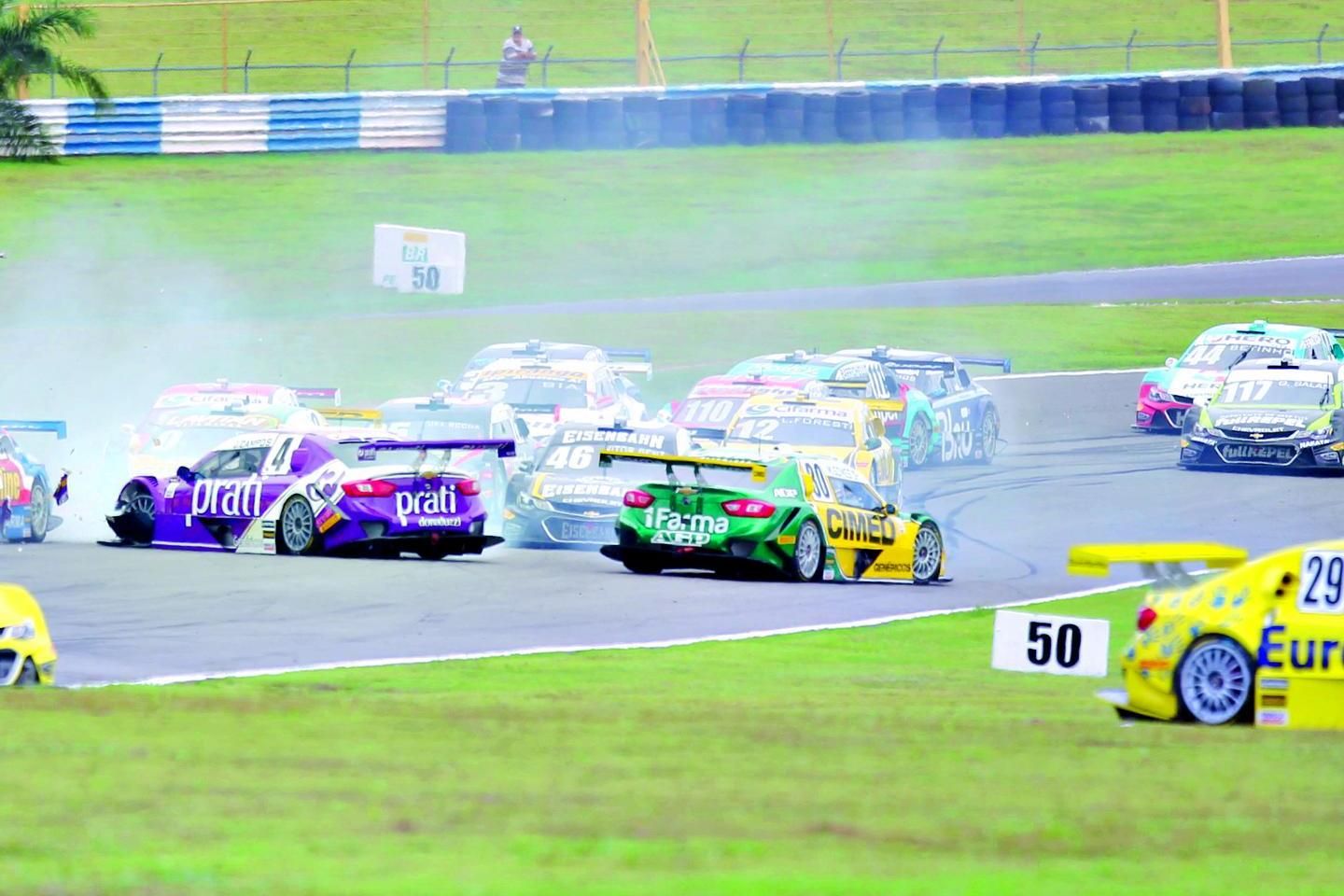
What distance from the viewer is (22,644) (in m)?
12.3

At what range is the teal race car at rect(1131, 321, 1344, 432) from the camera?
97.7 feet

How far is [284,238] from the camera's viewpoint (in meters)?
41.1

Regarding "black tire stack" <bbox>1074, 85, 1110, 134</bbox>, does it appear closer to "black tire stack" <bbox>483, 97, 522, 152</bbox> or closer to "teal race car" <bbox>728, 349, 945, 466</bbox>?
"black tire stack" <bbox>483, 97, 522, 152</bbox>

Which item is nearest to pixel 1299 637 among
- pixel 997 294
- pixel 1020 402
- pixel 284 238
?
pixel 1020 402

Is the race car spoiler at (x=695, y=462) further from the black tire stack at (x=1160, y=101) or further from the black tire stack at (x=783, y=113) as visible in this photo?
the black tire stack at (x=1160, y=101)

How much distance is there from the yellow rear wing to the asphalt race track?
4616 millimetres

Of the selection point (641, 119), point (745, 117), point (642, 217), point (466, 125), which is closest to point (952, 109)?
point (745, 117)

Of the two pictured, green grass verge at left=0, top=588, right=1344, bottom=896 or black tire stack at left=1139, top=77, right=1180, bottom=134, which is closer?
green grass verge at left=0, top=588, right=1344, bottom=896

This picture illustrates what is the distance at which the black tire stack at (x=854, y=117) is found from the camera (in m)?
44.9

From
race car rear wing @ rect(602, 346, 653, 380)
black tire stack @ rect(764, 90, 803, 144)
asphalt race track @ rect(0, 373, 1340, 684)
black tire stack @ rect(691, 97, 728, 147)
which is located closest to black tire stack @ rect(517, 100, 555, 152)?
black tire stack @ rect(691, 97, 728, 147)

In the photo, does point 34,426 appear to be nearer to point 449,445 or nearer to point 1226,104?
point 449,445

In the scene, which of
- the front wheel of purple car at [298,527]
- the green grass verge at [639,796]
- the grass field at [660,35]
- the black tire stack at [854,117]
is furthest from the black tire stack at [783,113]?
the green grass verge at [639,796]

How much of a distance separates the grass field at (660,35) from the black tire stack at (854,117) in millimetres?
4587

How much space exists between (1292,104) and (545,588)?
106ft
